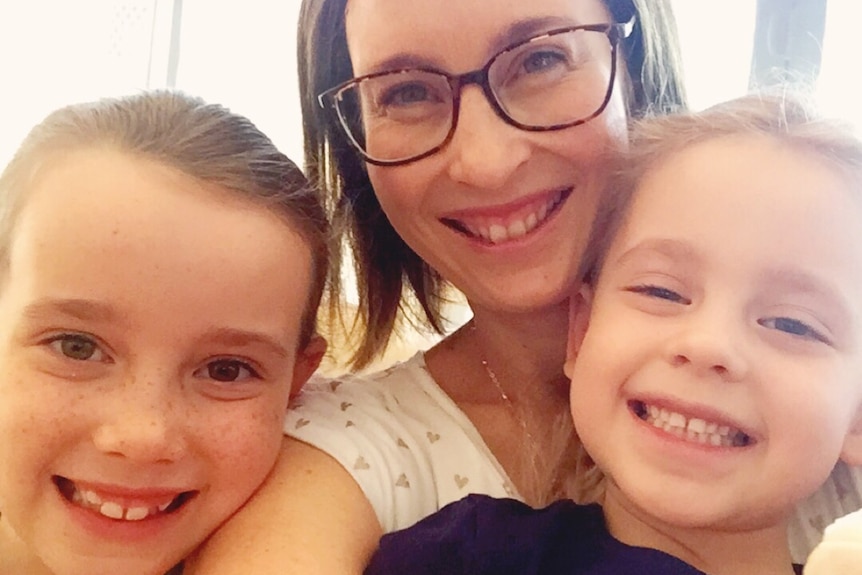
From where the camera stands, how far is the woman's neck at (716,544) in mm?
1073

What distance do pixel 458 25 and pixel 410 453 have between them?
0.53 metres

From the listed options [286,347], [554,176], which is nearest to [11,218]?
[286,347]

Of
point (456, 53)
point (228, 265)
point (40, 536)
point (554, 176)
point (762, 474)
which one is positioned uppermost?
point (456, 53)

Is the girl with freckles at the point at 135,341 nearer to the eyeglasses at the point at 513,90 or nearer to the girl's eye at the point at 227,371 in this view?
the girl's eye at the point at 227,371

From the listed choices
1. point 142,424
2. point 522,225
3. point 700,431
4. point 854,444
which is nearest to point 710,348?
point 700,431

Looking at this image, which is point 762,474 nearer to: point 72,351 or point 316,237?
point 316,237

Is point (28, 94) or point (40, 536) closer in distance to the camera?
point (40, 536)

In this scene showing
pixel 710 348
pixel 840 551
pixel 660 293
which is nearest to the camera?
pixel 840 551

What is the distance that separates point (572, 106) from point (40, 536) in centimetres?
79

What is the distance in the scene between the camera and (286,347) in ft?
3.67

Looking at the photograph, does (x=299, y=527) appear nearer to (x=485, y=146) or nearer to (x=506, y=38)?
(x=485, y=146)

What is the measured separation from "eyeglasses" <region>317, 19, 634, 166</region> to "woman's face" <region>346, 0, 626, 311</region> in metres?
0.01

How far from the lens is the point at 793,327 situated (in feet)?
3.34

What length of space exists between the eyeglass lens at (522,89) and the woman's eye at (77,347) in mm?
457
